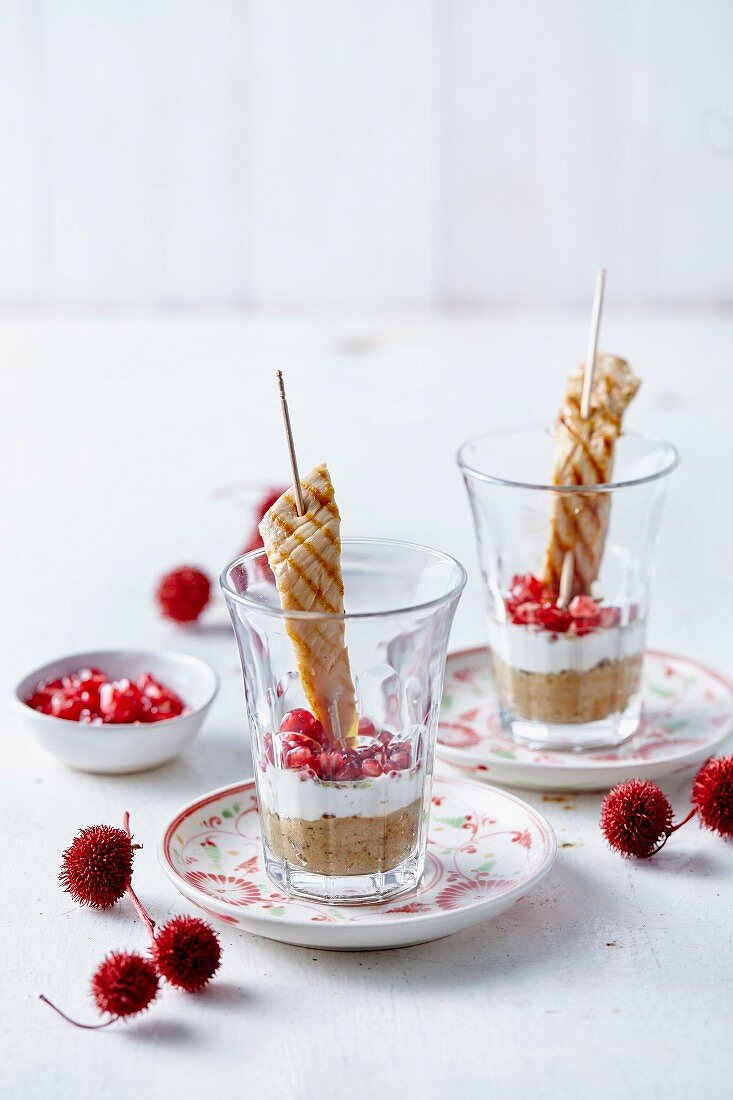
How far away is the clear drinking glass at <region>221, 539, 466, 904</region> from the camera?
1025 millimetres

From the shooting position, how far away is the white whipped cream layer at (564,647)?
132cm

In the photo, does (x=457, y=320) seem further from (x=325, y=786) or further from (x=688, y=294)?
(x=325, y=786)

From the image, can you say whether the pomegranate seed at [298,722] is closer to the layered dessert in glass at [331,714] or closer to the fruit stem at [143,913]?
the layered dessert in glass at [331,714]

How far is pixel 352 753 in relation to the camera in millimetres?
1034

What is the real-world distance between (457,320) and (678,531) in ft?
5.23

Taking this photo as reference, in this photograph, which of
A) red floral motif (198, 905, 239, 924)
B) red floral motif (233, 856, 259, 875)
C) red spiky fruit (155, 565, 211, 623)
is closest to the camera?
red floral motif (198, 905, 239, 924)

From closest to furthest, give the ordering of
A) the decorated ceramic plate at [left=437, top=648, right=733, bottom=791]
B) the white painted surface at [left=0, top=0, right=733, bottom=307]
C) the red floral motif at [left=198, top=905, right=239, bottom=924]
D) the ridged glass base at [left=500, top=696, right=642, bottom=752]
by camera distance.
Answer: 1. the red floral motif at [left=198, top=905, right=239, bottom=924]
2. the decorated ceramic plate at [left=437, top=648, right=733, bottom=791]
3. the ridged glass base at [left=500, top=696, right=642, bottom=752]
4. the white painted surface at [left=0, top=0, right=733, bottom=307]

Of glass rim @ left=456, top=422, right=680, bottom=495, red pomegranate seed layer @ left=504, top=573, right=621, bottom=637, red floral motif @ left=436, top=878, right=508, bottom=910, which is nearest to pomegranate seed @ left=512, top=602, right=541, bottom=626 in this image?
red pomegranate seed layer @ left=504, top=573, right=621, bottom=637

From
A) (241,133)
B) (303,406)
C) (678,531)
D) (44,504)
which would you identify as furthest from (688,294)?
(44,504)

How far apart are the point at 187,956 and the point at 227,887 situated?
126mm

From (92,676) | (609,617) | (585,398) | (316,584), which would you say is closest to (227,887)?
(316,584)

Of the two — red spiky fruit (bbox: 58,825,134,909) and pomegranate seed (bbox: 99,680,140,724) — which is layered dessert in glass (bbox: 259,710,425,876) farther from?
pomegranate seed (bbox: 99,680,140,724)

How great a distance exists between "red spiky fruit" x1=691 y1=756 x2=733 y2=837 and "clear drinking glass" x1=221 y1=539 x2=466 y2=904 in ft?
0.83

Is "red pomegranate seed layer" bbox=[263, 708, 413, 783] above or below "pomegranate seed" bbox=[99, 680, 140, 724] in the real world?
above
